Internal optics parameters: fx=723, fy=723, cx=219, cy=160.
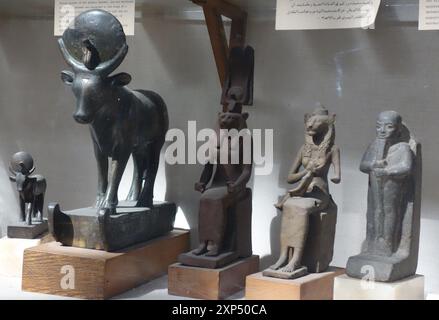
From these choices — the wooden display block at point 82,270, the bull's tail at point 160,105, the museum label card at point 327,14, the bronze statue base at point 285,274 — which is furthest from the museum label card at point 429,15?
the wooden display block at point 82,270

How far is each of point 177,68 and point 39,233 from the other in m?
0.53

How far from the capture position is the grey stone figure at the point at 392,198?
1408 millimetres

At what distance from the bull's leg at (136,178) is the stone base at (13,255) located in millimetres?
243

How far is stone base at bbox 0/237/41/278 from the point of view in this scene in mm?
1664

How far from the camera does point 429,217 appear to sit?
1.57 metres

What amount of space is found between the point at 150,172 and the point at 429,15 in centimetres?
73

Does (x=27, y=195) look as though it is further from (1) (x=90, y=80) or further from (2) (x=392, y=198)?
(2) (x=392, y=198)

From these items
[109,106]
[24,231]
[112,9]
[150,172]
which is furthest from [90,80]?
[24,231]

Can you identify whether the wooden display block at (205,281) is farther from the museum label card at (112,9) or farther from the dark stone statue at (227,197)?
the museum label card at (112,9)

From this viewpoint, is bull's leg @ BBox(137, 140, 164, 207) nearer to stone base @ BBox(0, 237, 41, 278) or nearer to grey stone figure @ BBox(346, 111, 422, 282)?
stone base @ BBox(0, 237, 41, 278)

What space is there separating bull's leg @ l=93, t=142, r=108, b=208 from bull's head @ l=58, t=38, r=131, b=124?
12 cm

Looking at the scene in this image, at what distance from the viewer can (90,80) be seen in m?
1.45

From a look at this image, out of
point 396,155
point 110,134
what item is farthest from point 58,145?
point 396,155
